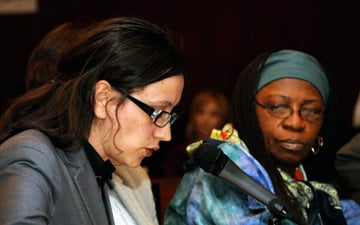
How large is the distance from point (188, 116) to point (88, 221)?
3.35 meters

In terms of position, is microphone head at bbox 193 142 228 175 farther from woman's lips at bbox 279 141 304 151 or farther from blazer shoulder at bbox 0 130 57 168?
woman's lips at bbox 279 141 304 151

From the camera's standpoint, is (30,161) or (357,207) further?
(357,207)

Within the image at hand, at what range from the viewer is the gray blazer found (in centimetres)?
141

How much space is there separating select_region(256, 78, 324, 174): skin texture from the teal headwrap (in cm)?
2

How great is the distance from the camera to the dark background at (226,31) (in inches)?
194

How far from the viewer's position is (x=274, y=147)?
215 cm

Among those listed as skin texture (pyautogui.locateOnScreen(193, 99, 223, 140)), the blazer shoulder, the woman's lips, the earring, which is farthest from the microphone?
skin texture (pyautogui.locateOnScreen(193, 99, 223, 140))

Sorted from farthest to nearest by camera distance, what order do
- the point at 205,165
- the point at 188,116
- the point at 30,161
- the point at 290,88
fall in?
1. the point at 188,116
2. the point at 290,88
3. the point at 205,165
4. the point at 30,161

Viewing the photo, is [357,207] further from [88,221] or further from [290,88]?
[88,221]

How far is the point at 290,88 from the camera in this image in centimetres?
216

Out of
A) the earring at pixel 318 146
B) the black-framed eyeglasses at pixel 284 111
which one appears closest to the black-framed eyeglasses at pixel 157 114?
the black-framed eyeglasses at pixel 284 111

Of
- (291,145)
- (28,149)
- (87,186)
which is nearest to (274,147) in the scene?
(291,145)

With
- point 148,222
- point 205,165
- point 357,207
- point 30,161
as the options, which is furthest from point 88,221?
point 357,207

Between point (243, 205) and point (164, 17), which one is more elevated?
point (243, 205)
